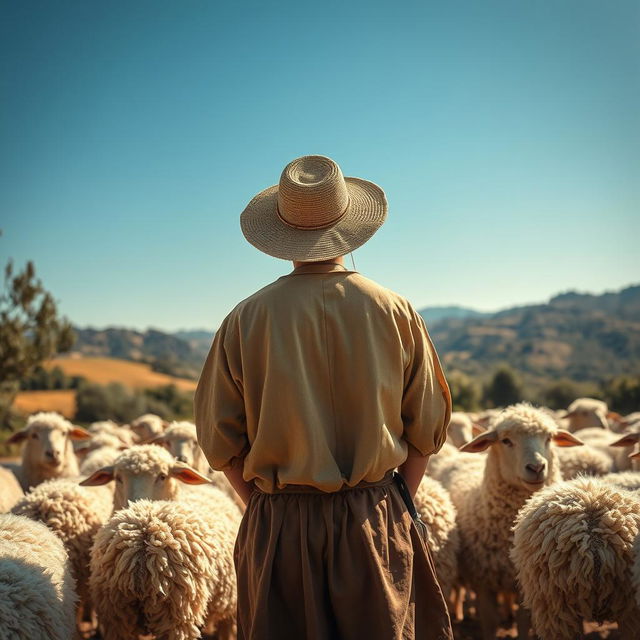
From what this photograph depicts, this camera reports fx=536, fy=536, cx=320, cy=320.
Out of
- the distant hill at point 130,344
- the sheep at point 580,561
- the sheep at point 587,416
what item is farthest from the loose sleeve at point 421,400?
the distant hill at point 130,344

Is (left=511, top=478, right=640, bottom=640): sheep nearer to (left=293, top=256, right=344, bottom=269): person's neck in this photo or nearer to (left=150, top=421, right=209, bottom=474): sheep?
(left=293, top=256, right=344, bottom=269): person's neck

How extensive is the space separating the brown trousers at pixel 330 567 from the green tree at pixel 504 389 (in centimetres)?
2716

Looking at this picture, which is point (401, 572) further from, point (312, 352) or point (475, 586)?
point (475, 586)

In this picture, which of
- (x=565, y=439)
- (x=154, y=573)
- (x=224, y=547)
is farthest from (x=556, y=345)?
(x=154, y=573)

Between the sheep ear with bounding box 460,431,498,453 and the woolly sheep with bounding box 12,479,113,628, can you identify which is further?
the sheep ear with bounding box 460,431,498,453

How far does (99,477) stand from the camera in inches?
181

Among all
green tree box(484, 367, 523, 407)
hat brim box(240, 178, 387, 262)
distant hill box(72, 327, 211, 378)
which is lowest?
green tree box(484, 367, 523, 407)

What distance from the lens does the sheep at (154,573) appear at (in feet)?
10.6

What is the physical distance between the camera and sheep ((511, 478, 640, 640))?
3.16m

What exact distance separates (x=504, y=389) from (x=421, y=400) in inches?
1084

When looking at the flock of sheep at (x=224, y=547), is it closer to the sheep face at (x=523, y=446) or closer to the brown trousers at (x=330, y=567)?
the sheep face at (x=523, y=446)

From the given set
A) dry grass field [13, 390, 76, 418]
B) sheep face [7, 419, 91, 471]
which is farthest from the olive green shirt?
dry grass field [13, 390, 76, 418]

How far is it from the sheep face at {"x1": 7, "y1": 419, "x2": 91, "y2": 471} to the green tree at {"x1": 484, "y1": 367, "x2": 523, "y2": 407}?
24299 millimetres

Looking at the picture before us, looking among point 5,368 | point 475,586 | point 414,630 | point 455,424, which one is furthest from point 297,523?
point 5,368
